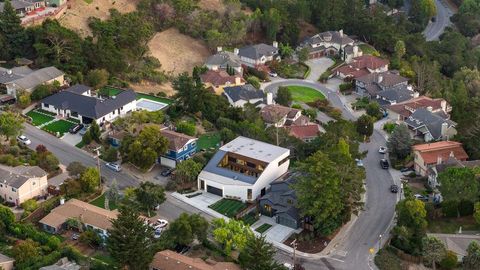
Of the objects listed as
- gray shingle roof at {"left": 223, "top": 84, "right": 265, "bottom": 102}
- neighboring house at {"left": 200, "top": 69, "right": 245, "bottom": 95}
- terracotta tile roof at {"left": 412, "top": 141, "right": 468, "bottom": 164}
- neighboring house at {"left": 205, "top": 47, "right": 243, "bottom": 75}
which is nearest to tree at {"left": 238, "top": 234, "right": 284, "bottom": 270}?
terracotta tile roof at {"left": 412, "top": 141, "right": 468, "bottom": 164}

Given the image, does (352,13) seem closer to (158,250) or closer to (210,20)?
(210,20)

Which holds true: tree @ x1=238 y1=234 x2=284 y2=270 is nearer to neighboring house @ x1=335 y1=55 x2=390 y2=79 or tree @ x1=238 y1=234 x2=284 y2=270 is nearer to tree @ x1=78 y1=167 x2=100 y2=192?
tree @ x1=78 y1=167 x2=100 y2=192

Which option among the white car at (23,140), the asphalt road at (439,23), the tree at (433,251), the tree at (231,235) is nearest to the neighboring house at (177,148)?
the white car at (23,140)

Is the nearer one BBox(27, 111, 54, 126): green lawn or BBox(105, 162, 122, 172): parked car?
BBox(105, 162, 122, 172): parked car

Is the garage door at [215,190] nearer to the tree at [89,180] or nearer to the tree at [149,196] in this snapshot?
the tree at [149,196]

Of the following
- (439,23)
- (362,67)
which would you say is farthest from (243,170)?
(439,23)

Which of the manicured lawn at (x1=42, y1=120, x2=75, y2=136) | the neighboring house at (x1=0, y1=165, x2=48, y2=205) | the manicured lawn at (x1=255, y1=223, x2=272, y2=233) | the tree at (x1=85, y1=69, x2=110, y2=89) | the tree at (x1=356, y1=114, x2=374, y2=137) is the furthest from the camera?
the tree at (x1=85, y1=69, x2=110, y2=89)
